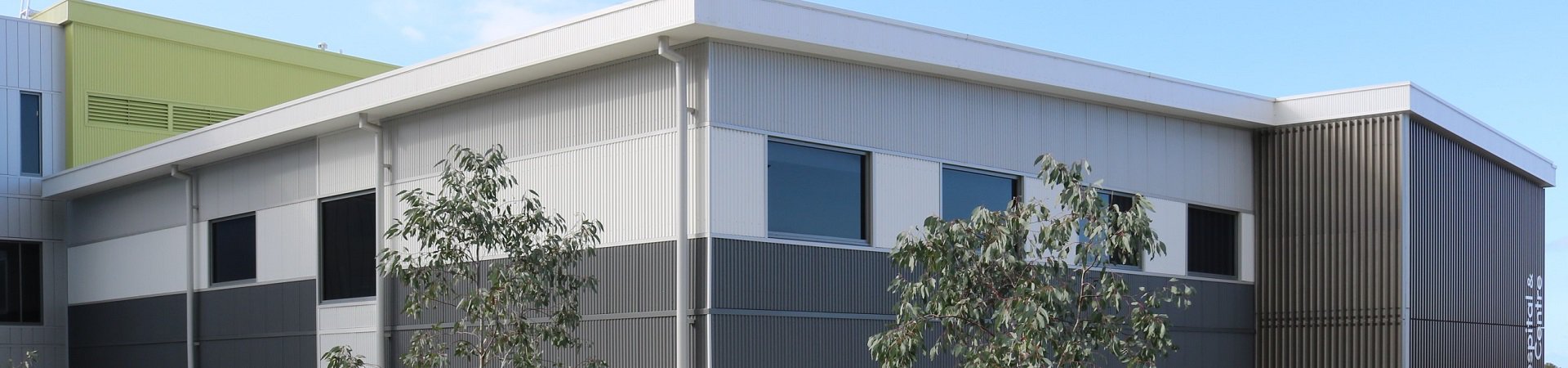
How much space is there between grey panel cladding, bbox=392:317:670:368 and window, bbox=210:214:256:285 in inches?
281

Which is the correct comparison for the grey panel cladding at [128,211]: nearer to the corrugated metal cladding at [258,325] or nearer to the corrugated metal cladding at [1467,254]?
the corrugated metal cladding at [258,325]

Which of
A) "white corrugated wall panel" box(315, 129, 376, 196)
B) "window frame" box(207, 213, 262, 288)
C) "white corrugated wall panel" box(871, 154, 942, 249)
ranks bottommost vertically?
"window frame" box(207, 213, 262, 288)

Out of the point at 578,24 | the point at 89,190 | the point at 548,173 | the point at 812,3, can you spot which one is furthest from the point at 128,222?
the point at 812,3

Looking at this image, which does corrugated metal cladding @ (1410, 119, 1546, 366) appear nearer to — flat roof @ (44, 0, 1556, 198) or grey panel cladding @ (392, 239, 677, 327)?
flat roof @ (44, 0, 1556, 198)

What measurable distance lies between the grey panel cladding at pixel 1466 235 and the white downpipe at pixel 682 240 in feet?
29.4

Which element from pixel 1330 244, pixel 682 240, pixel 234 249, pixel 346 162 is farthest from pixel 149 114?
pixel 1330 244

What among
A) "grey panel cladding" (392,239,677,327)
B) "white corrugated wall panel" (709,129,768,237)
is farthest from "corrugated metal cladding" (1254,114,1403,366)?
"grey panel cladding" (392,239,677,327)

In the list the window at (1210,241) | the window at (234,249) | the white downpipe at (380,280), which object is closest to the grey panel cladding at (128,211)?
the window at (234,249)

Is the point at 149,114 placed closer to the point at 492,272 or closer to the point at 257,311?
the point at 257,311

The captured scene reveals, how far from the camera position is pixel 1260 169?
18.1 metres

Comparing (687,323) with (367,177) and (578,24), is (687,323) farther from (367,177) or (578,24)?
(367,177)

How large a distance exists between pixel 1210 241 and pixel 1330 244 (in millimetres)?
1360

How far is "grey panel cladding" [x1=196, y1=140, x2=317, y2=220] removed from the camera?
18.3 m

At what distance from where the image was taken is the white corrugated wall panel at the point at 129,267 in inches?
826
